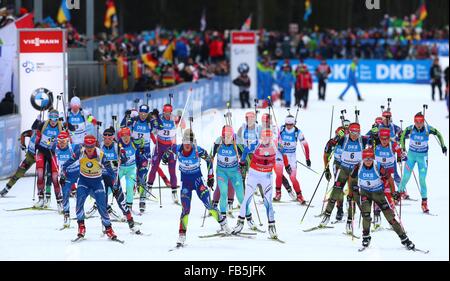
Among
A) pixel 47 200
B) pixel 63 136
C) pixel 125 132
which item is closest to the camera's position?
pixel 63 136

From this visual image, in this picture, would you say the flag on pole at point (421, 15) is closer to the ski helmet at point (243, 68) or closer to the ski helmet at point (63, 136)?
→ the ski helmet at point (243, 68)

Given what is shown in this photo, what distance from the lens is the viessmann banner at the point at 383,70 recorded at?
5512cm

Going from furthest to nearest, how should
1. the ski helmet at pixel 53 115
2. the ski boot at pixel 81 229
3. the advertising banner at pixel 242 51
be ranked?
the advertising banner at pixel 242 51, the ski helmet at pixel 53 115, the ski boot at pixel 81 229

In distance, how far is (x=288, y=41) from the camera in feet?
183

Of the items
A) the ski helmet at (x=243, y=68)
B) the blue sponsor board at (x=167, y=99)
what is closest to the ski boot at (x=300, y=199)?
the blue sponsor board at (x=167, y=99)

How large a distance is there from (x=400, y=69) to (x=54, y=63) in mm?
32808

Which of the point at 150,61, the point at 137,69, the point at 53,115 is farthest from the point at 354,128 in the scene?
the point at 150,61

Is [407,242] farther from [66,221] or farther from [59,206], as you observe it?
[59,206]

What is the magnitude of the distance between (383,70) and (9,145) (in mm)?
33584

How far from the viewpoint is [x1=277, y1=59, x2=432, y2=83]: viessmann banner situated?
55.1 m

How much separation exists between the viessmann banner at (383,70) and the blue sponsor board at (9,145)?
3077 centimetres

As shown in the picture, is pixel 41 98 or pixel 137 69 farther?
pixel 137 69

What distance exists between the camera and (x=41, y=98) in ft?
83.6

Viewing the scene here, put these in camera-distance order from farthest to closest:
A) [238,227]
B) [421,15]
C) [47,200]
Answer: [421,15], [47,200], [238,227]
